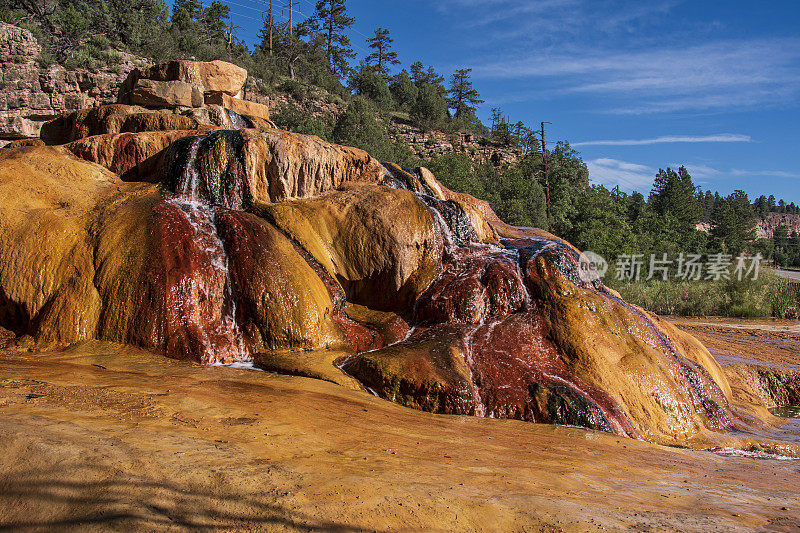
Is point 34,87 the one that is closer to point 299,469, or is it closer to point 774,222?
point 299,469

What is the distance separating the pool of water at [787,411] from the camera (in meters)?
9.34

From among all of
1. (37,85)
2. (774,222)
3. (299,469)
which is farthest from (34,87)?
(774,222)

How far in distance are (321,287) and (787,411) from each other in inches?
376

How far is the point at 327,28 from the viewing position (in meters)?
55.4

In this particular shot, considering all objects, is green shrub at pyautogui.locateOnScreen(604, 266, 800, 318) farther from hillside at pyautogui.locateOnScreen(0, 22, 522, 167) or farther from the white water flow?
hillside at pyautogui.locateOnScreen(0, 22, 522, 167)

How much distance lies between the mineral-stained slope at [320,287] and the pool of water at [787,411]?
1.89 m

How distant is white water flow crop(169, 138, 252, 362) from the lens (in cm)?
632

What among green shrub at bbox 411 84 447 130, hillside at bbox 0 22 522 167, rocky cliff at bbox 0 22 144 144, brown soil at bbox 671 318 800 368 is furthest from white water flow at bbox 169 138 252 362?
green shrub at bbox 411 84 447 130

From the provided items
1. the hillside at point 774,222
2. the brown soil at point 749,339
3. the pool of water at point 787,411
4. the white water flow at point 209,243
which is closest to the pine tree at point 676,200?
the brown soil at point 749,339

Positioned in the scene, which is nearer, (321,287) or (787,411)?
(321,287)

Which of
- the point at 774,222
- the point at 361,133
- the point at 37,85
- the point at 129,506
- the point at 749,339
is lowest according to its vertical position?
the point at 749,339

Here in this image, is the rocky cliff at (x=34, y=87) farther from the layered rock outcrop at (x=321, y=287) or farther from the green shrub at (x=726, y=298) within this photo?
the green shrub at (x=726, y=298)

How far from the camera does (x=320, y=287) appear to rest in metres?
7.52

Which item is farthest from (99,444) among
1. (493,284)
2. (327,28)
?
(327,28)
